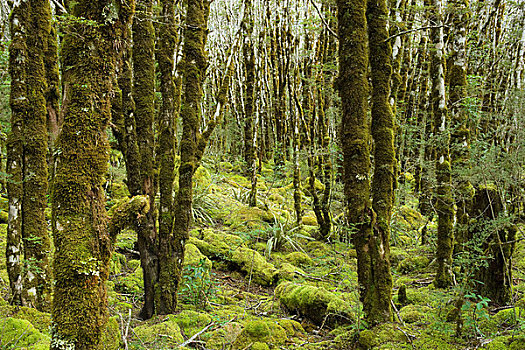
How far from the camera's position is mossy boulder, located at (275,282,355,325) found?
4551 mm

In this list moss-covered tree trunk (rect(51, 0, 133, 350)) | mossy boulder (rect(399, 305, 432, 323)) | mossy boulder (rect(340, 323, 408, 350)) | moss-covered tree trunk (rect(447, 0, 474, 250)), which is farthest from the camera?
moss-covered tree trunk (rect(447, 0, 474, 250))

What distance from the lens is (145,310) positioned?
4359 mm

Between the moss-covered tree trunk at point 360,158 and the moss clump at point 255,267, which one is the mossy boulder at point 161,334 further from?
the moss clump at point 255,267

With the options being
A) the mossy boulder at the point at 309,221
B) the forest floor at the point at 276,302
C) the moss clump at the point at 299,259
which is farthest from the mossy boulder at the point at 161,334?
the mossy boulder at the point at 309,221

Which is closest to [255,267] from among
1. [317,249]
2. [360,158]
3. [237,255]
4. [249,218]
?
[237,255]

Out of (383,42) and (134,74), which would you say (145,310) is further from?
(383,42)

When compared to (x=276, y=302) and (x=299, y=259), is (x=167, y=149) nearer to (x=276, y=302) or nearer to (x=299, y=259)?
(x=276, y=302)

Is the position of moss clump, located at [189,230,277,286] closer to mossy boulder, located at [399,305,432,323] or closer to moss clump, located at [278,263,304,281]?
moss clump, located at [278,263,304,281]

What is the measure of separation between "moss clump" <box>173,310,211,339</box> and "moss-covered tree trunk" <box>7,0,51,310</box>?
1525 mm

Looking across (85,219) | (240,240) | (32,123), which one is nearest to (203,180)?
(240,240)

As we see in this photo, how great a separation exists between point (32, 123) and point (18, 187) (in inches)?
28.2

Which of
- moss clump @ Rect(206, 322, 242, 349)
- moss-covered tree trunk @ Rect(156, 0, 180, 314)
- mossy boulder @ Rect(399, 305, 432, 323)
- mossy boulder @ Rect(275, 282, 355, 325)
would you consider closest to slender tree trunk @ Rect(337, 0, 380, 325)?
mossy boulder @ Rect(399, 305, 432, 323)

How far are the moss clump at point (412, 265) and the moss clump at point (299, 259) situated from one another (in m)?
1.97

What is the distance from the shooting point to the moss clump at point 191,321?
4035 millimetres
